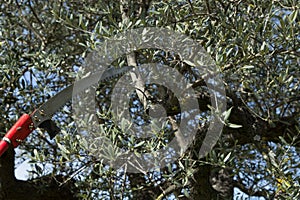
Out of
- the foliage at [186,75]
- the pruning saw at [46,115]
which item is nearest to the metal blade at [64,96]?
the pruning saw at [46,115]

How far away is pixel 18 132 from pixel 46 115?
17 centimetres

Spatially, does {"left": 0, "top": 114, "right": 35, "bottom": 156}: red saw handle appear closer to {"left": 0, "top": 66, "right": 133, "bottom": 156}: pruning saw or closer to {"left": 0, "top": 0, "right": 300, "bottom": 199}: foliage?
{"left": 0, "top": 66, "right": 133, "bottom": 156}: pruning saw

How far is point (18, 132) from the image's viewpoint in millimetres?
2660

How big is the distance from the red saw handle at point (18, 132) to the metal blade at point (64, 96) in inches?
1.3

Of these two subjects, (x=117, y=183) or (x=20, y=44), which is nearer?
(x=117, y=183)

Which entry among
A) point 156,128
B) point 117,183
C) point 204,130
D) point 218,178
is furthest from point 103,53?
point 218,178

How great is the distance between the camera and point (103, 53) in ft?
8.86

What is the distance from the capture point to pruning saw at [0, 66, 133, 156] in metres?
2.66

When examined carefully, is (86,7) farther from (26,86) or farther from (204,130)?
(204,130)

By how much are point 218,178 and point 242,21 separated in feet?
6.11

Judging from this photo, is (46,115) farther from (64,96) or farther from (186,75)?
(186,75)

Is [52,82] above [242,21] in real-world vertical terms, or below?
above

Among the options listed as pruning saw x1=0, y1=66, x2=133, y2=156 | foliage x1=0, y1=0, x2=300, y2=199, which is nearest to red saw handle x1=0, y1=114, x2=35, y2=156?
pruning saw x1=0, y1=66, x2=133, y2=156

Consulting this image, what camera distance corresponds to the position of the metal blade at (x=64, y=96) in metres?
2.70
